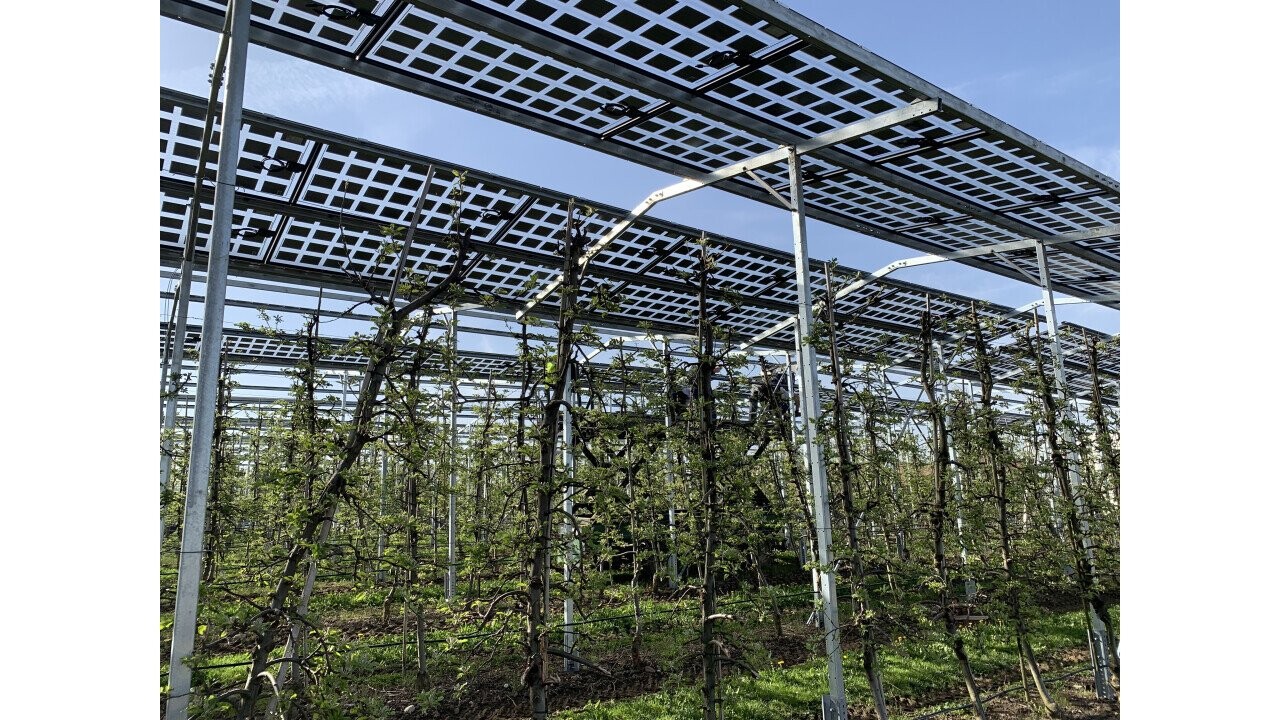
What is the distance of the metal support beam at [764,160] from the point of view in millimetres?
6902

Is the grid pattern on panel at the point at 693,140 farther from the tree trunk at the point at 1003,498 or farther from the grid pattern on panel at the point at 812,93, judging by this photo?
the tree trunk at the point at 1003,498

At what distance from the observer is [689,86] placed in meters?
6.78

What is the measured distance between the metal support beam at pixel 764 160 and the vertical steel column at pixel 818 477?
0.23m

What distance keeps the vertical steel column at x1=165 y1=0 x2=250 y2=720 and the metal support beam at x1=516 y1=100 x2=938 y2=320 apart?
9.02ft

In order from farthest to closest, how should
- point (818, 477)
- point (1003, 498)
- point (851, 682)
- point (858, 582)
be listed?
1. point (851, 682)
2. point (1003, 498)
3. point (858, 582)
4. point (818, 477)

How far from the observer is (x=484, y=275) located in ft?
35.0

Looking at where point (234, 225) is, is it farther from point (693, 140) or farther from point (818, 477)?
point (818, 477)

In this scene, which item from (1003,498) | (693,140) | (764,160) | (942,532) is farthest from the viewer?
(1003,498)

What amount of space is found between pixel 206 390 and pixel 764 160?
6.12 m

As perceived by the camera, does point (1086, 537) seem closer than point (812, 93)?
No

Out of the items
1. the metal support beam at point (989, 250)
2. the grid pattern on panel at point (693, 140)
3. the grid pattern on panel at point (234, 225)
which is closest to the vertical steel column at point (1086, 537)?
the metal support beam at point (989, 250)

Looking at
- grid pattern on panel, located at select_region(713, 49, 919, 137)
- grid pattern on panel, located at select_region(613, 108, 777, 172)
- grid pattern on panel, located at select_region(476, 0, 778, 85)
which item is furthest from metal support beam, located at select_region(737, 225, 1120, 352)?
grid pattern on panel, located at select_region(476, 0, 778, 85)

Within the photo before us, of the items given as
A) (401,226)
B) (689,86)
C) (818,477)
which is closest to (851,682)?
(818,477)
